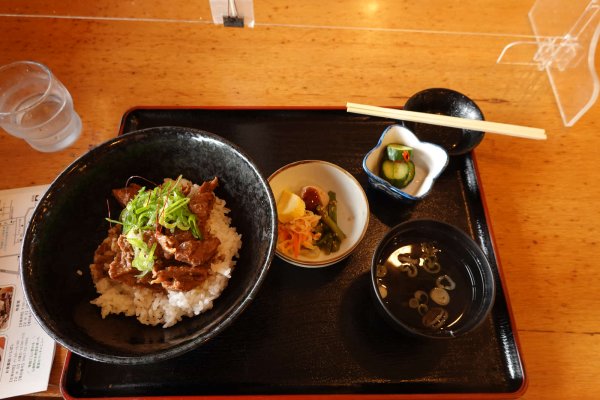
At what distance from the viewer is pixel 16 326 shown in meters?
1.66

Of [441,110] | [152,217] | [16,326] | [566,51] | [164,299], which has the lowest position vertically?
[16,326]

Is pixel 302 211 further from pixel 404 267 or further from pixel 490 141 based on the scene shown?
pixel 490 141

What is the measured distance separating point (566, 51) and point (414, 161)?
1.33 m

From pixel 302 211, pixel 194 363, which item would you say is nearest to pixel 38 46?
pixel 302 211

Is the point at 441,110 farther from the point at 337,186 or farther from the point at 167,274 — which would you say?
the point at 167,274

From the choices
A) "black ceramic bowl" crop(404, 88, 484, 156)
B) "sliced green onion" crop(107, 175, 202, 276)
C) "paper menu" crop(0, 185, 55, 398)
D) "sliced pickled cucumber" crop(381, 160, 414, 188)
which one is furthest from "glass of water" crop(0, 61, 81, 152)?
"black ceramic bowl" crop(404, 88, 484, 156)

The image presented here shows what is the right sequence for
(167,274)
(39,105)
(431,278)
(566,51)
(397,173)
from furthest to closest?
(566,51)
(39,105)
(397,173)
(431,278)
(167,274)

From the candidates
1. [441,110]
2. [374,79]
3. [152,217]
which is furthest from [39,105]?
[441,110]

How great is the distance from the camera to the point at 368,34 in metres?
2.51

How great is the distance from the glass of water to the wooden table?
3.1 inches

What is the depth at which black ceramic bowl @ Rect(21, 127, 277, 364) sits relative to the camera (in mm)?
1279

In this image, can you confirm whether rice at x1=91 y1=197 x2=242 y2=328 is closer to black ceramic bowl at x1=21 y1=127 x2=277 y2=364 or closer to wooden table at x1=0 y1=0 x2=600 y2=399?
black ceramic bowl at x1=21 y1=127 x2=277 y2=364

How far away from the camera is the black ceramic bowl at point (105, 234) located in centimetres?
128

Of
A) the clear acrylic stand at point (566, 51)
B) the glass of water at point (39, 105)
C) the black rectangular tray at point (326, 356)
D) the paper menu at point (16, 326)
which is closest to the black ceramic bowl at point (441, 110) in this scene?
the black rectangular tray at point (326, 356)
